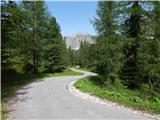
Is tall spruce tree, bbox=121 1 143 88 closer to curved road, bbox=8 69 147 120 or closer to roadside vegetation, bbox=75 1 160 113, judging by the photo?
roadside vegetation, bbox=75 1 160 113

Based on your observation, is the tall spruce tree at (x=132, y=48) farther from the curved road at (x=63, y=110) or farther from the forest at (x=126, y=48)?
the curved road at (x=63, y=110)

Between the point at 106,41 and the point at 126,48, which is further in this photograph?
the point at 126,48

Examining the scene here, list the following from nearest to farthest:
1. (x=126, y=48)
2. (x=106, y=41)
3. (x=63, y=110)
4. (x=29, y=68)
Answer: (x=63, y=110)
(x=106, y=41)
(x=126, y=48)
(x=29, y=68)

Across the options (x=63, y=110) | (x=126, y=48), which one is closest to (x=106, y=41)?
(x=126, y=48)

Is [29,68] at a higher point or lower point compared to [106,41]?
lower

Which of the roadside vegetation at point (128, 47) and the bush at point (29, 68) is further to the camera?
the bush at point (29, 68)

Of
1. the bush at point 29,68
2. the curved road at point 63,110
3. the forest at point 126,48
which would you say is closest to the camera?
the curved road at point 63,110

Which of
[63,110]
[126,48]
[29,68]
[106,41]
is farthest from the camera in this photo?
[29,68]

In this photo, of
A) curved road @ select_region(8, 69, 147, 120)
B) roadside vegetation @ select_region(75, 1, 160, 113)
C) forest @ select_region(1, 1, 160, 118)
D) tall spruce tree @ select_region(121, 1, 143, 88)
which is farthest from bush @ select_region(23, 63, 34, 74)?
curved road @ select_region(8, 69, 147, 120)

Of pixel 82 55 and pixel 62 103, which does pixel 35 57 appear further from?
pixel 82 55

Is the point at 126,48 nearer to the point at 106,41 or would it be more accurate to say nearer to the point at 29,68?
the point at 106,41

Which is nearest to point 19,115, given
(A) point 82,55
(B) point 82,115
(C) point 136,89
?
(B) point 82,115

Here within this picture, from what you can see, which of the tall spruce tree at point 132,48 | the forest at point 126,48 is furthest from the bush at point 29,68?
the tall spruce tree at point 132,48

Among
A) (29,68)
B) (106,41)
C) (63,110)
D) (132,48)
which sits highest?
(106,41)
